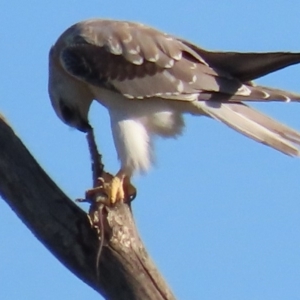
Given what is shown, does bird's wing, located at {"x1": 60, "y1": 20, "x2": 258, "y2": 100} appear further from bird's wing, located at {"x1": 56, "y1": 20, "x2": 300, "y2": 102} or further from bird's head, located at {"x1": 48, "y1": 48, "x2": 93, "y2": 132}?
bird's head, located at {"x1": 48, "y1": 48, "x2": 93, "y2": 132}

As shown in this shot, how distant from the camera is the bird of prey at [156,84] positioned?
5.60 metres

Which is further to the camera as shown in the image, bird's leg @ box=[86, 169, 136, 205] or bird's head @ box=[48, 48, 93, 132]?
bird's head @ box=[48, 48, 93, 132]

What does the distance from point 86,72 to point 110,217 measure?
150 cm

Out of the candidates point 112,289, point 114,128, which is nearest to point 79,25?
point 114,128

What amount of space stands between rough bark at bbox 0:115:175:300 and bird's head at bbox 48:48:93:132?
1402 millimetres

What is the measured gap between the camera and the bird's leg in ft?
16.9

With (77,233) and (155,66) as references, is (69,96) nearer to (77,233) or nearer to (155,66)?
(155,66)

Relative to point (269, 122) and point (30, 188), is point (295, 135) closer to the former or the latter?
point (269, 122)

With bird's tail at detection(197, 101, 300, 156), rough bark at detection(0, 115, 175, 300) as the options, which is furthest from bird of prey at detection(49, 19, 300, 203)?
rough bark at detection(0, 115, 175, 300)

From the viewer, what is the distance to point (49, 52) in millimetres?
6586

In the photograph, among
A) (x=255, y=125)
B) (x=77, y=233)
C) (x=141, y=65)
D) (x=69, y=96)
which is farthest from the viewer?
(x=69, y=96)

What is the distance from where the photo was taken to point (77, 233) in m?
4.77

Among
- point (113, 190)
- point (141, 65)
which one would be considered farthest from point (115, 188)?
point (141, 65)

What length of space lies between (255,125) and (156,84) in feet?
2.53
